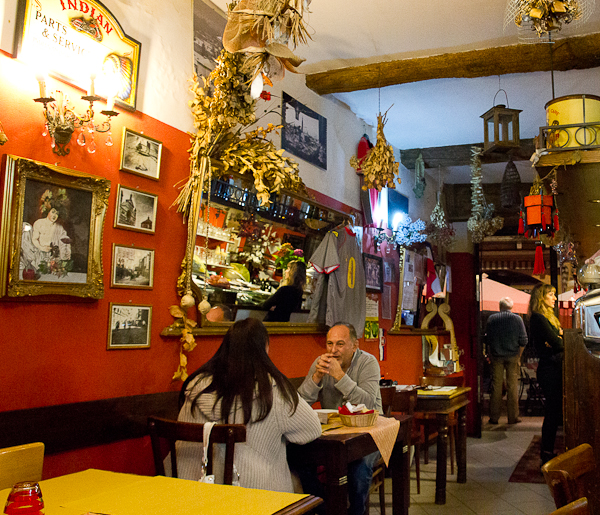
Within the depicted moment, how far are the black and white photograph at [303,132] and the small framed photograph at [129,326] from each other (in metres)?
2.08

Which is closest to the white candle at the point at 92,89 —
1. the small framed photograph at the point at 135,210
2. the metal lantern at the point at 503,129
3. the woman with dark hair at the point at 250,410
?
the small framed photograph at the point at 135,210

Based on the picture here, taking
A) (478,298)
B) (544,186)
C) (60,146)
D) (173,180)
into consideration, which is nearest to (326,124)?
(544,186)

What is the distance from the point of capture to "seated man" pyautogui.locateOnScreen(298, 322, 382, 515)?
3.54 metres

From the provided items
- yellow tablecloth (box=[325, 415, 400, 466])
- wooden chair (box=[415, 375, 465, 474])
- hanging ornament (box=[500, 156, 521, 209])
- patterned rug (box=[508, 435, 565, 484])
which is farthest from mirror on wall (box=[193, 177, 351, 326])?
hanging ornament (box=[500, 156, 521, 209])

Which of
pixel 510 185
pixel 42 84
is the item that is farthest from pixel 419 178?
pixel 42 84

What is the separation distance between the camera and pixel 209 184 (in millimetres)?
3602

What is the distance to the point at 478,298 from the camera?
918 centimetres

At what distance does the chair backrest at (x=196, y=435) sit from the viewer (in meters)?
2.38

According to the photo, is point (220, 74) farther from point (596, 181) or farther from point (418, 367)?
point (418, 367)

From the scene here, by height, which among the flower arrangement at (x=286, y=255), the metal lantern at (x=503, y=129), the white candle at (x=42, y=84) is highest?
the metal lantern at (x=503, y=129)

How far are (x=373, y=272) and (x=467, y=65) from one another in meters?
2.38

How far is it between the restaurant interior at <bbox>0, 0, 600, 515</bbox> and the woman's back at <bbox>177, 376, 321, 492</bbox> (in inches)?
20.1

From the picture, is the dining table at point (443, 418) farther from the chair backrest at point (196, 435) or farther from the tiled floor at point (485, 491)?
the chair backrest at point (196, 435)

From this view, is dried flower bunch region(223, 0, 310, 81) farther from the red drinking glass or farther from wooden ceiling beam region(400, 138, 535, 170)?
wooden ceiling beam region(400, 138, 535, 170)
